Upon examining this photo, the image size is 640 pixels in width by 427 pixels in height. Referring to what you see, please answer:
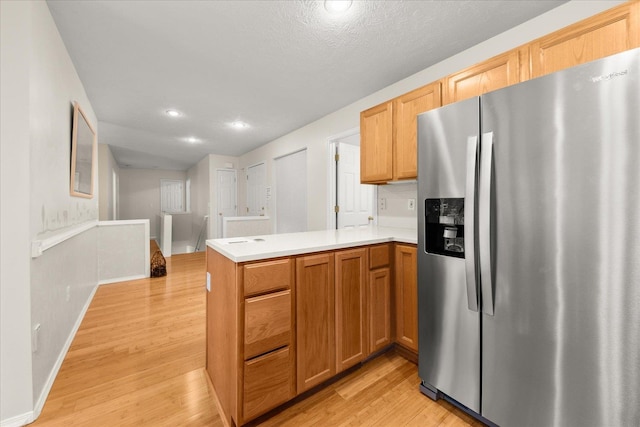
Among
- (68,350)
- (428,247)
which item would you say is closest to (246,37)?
(428,247)

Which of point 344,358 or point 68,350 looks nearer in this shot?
point 344,358

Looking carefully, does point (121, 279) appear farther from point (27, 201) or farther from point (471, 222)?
point (471, 222)

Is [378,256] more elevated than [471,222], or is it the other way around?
[471,222]

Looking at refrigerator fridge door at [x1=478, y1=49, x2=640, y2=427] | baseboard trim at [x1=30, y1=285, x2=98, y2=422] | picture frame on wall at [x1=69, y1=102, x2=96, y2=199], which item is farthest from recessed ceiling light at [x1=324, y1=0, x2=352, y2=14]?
baseboard trim at [x1=30, y1=285, x2=98, y2=422]

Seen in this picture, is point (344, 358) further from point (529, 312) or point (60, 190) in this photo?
point (60, 190)

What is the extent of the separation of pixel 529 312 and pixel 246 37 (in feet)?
8.22

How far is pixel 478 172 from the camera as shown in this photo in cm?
127

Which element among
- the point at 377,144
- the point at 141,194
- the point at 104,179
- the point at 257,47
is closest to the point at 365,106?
the point at 377,144

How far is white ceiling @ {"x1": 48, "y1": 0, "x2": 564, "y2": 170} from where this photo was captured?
1.70 meters

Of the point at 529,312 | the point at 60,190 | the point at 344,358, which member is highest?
the point at 60,190

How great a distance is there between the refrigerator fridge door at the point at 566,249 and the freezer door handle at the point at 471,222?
6 centimetres

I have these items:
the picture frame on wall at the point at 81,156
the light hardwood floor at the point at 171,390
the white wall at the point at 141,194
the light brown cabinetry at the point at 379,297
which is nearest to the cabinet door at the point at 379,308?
the light brown cabinetry at the point at 379,297

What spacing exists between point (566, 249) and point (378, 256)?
1011 mm

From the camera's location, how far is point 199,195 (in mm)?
7199
